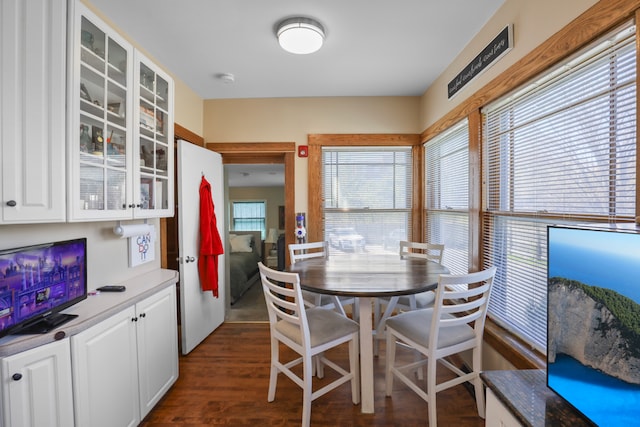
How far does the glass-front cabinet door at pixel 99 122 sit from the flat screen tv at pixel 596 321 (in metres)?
2.05

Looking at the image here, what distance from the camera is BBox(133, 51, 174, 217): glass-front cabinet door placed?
5.81ft

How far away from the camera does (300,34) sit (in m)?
1.81

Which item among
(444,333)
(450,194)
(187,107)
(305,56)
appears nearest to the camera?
(444,333)

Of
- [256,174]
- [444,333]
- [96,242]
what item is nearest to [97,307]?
[96,242]

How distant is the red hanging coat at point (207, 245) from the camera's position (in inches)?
106

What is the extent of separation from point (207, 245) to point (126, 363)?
1.29 metres

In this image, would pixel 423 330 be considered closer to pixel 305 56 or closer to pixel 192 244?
pixel 192 244

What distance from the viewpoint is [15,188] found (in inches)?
41.8

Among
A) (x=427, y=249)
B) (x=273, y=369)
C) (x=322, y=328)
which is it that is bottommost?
(x=273, y=369)

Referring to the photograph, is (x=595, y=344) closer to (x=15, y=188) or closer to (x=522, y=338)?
(x=522, y=338)

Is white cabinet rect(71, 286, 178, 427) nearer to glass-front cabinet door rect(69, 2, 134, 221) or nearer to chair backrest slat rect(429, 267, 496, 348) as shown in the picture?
glass-front cabinet door rect(69, 2, 134, 221)

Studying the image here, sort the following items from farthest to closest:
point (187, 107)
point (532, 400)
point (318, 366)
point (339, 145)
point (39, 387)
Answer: point (339, 145) < point (187, 107) < point (318, 366) < point (39, 387) < point (532, 400)

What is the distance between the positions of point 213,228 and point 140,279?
3.02 feet

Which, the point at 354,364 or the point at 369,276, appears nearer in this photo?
the point at 354,364
